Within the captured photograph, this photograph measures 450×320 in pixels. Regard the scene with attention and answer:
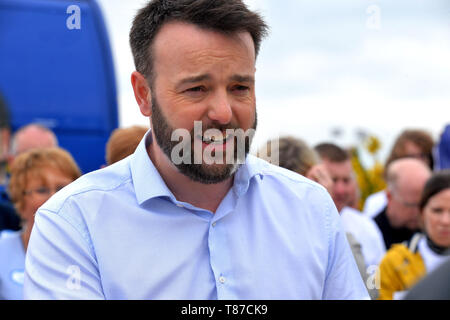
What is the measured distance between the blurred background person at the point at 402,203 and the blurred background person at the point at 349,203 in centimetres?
32

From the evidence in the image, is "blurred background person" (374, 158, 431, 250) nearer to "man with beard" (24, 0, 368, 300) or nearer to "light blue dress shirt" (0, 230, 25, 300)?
"light blue dress shirt" (0, 230, 25, 300)

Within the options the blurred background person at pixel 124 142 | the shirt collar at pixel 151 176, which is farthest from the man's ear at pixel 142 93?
the blurred background person at pixel 124 142

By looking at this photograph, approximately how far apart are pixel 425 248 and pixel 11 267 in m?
2.28

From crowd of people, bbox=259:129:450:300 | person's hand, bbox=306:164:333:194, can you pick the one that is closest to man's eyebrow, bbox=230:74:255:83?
crowd of people, bbox=259:129:450:300

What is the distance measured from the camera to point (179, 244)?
1.87 meters

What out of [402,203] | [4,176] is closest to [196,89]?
[4,176]

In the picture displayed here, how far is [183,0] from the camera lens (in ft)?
6.20

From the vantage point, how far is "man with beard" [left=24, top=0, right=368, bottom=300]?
1793 millimetres

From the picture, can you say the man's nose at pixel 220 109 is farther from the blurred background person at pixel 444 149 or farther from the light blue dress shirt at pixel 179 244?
the blurred background person at pixel 444 149

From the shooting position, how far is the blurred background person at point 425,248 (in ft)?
12.3

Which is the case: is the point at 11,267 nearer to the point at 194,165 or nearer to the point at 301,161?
the point at 301,161

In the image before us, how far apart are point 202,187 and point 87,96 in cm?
436

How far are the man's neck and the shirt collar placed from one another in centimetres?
4
